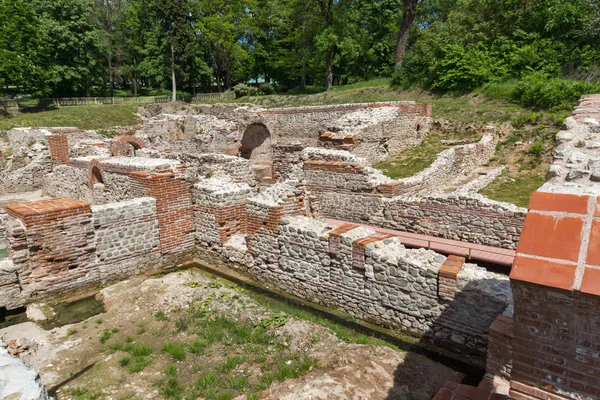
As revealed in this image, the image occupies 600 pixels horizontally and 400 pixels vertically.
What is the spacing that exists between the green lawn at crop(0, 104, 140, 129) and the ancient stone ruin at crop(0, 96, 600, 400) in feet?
48.8

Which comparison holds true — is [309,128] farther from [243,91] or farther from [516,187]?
[243,91]

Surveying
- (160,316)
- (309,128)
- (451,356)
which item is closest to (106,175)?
(160,316)

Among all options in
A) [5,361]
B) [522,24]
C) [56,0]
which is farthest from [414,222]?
[56,0]

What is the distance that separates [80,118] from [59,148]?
14.8 m

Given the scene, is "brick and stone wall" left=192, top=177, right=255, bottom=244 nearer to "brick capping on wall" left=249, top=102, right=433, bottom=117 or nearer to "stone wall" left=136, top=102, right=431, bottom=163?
"stone wall" left=136, top=102, right=431, bottom=163

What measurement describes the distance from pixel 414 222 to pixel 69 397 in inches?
293

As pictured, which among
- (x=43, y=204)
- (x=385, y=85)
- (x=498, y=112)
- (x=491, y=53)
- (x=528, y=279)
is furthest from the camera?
(x=385, y=85)

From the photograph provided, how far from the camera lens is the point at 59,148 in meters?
15.3

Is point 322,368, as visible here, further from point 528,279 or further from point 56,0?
point 56,0

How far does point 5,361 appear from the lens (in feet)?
8.58

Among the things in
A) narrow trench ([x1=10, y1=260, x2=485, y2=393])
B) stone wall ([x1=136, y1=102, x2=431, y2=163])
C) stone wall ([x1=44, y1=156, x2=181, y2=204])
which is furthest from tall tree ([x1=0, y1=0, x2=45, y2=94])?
narrow trench ([x1=10, y1=260, x2=485, y2=393])

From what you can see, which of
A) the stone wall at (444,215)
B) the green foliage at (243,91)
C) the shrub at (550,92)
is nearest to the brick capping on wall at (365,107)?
the shrub at (550,92)

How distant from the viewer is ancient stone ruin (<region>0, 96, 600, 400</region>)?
176 cm

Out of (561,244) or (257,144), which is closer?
(561,244)
